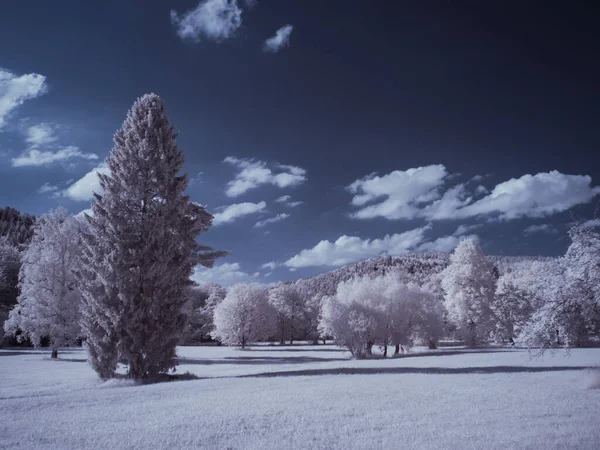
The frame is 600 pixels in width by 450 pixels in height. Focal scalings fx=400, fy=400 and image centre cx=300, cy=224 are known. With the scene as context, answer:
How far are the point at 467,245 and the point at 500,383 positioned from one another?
37.9 m

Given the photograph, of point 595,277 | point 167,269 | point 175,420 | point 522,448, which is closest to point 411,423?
point 522,448

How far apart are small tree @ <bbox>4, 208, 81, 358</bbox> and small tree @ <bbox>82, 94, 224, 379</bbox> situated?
1734 centimetres

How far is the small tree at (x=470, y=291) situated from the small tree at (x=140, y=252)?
39.1m

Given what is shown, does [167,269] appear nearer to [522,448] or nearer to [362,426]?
[362,426]

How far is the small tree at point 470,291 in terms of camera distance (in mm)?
50281

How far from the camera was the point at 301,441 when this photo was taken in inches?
336

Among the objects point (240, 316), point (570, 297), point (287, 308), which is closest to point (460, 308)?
point (240, 316)

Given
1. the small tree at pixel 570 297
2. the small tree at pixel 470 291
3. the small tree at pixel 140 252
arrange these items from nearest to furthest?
the small tree at pixel 570 297
the small tree at pixel 140 252
the small tree at pixel 470 291

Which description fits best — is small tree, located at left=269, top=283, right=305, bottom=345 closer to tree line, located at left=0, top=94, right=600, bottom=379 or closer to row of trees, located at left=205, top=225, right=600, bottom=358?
row of trees, located at left=205, top=225, right=600, bottom=358

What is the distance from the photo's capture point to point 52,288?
37.3 metres

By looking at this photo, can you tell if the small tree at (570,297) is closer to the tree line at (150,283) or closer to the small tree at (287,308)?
the tree line at (150,283)

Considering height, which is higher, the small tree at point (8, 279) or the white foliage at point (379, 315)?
the small tree at point (8, 279)

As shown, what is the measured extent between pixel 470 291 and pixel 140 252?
4292cm

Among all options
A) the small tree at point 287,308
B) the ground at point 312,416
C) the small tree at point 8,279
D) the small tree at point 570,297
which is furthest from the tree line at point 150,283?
the small tree at point 287,308
